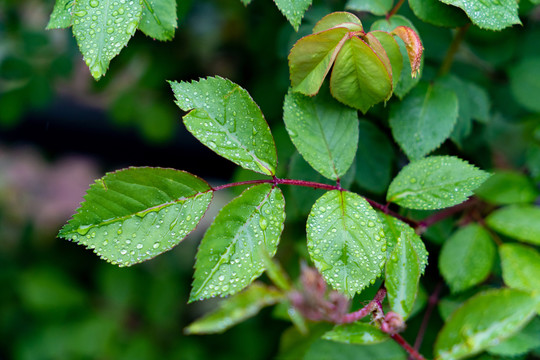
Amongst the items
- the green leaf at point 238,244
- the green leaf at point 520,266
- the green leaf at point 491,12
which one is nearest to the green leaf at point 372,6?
the green leaf at point 491,12

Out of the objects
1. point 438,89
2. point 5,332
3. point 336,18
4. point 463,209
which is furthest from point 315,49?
point 5,332

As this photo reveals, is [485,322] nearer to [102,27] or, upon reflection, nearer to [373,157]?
[373,157]

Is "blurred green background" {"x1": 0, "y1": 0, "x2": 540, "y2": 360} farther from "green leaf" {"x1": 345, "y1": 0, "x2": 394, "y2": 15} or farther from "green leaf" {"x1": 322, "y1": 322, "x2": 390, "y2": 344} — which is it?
"green leaf" {"x1": 322, "y1": 322, "x2": 390, "y2": 344}

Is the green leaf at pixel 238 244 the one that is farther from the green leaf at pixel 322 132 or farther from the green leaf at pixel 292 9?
the green leaf at pixel 292 9

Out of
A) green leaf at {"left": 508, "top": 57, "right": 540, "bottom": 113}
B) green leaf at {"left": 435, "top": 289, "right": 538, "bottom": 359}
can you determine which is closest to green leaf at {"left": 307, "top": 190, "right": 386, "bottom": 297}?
green leaf at {"left": 435, "top": 289, "right": 538, "bottom": 359}

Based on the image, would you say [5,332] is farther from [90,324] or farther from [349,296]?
[349,296]

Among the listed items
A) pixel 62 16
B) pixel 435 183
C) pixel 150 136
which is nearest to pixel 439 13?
pixel 435 183
